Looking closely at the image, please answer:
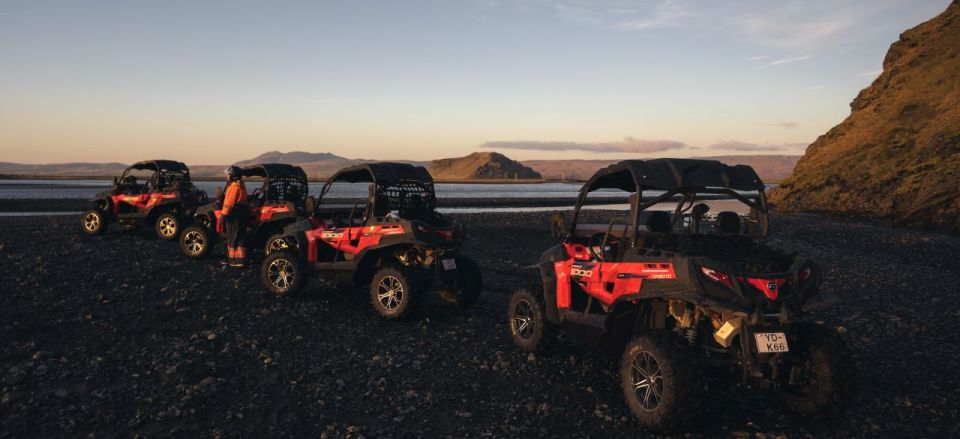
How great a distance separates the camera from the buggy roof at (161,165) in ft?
61.4

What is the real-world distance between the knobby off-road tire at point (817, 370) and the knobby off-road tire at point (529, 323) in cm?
292

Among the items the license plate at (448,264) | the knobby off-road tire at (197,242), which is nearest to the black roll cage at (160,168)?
the knobby off-road tire at (197,242)

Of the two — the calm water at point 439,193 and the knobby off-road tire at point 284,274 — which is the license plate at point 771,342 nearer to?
the knobby off-road tire at point 284,274

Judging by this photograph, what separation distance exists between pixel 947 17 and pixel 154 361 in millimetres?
50440

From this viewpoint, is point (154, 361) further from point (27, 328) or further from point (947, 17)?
point (947, 17)

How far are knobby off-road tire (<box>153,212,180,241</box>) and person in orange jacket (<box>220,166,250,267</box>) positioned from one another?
543 cm

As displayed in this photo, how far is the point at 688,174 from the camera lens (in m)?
6.40

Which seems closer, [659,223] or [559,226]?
[659,223]

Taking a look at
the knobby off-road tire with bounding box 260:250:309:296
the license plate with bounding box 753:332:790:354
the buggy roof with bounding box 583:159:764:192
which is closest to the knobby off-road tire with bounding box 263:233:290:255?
the knobby off-road tire with bounding box 260:250:309:296

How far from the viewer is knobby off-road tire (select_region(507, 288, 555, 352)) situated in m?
7.90

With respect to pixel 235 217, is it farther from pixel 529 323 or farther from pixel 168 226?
pixel 529 323

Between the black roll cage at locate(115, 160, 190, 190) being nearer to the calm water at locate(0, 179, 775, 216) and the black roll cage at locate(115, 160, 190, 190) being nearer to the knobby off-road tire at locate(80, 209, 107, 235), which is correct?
the knobby off-road tire at locate(80, 209, 107, 235)

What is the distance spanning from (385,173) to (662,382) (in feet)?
20.5

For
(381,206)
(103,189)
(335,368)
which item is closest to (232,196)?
(381,206)
